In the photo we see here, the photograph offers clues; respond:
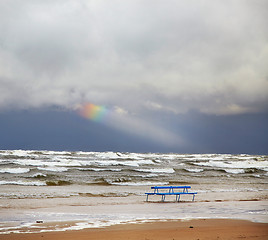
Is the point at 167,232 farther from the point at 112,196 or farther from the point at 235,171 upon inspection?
the point at 235,171

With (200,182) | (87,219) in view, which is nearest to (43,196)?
(87,219)

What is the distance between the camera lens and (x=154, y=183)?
2505 centimetres

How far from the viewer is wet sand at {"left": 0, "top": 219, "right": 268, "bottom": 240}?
23.7 feet

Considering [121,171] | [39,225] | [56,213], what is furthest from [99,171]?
[39,225]

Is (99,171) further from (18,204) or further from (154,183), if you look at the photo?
(18,204)

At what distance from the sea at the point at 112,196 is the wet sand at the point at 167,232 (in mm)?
753

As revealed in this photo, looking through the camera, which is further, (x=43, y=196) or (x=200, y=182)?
(x=200, y=182)

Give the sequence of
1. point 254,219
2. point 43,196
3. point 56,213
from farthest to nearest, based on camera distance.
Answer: point 43,196
point 56,213
point 254,219

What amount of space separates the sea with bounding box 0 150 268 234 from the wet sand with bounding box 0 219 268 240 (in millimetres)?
753

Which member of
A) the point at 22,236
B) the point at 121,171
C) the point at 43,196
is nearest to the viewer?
the point at 22,236

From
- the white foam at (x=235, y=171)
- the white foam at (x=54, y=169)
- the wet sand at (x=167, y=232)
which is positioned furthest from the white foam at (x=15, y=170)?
the wet sand at (x=167, y=232)

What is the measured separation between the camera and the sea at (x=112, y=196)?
10352 millimetres

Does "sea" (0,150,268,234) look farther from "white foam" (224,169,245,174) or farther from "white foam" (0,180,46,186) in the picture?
"white foam" (224,169,245,174)

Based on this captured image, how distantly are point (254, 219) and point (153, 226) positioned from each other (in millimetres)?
3516
